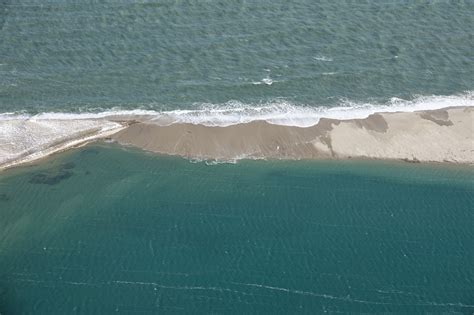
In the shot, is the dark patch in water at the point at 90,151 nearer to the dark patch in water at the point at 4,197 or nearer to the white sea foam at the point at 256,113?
the white sea foam at the point at 256,113

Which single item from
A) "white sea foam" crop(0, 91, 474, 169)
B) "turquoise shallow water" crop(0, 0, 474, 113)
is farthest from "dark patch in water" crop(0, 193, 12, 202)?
"turquoise shallow water" crop(0, 0, 474, 113)

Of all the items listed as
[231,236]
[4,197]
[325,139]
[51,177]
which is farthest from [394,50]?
[4,197]

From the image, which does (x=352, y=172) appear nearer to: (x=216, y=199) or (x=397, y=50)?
(x=216, y=199)

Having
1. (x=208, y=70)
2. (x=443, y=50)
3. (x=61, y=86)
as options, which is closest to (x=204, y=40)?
(x=208, y=70)

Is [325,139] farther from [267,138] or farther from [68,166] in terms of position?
[68,166]

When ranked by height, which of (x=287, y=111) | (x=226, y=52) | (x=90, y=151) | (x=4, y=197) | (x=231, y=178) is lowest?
(x=231, y=178)

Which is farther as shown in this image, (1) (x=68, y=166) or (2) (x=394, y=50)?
(2) (x=394, y=50)
